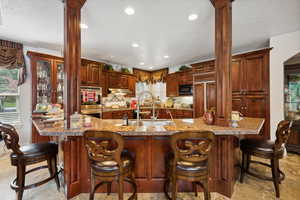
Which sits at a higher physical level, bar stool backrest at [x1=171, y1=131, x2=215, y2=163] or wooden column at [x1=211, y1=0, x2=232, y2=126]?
wooden column at [x1=211, y1=0, x2=232, y2=126]

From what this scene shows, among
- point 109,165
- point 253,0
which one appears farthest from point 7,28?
point 253,0

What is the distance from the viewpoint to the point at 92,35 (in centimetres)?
317

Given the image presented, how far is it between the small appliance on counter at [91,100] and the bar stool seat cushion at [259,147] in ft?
13.3

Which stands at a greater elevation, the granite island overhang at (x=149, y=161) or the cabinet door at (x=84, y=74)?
the cabinet door at (x=84, y=74)

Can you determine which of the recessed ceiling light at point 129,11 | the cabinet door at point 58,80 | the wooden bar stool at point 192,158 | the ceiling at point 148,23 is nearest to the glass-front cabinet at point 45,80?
the cabinet door at point 58,80

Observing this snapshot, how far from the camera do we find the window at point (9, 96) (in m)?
3.48

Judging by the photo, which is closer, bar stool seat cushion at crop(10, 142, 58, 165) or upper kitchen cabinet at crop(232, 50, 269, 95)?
bar stool seat cushion at crop(10, 142, 58, 165)

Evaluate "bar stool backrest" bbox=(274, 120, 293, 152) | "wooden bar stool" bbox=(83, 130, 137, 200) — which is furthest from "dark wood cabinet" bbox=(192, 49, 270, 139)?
"wooden bar stool" bbox=(83, 130, 137, 200)

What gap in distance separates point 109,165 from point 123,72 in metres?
4.64

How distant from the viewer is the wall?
10.0ft

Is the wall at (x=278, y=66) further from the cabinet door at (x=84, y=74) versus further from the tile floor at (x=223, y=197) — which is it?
the cabinet door at (x=84, y=74)

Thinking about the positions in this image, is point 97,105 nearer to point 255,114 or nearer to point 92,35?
point 92,35

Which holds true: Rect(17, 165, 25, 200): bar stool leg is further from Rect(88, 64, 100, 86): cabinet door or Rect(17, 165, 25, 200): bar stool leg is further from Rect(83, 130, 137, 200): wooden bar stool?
Rect(88, 64, 100, 86): cabinet door

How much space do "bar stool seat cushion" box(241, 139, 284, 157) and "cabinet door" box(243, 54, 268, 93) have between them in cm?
201
